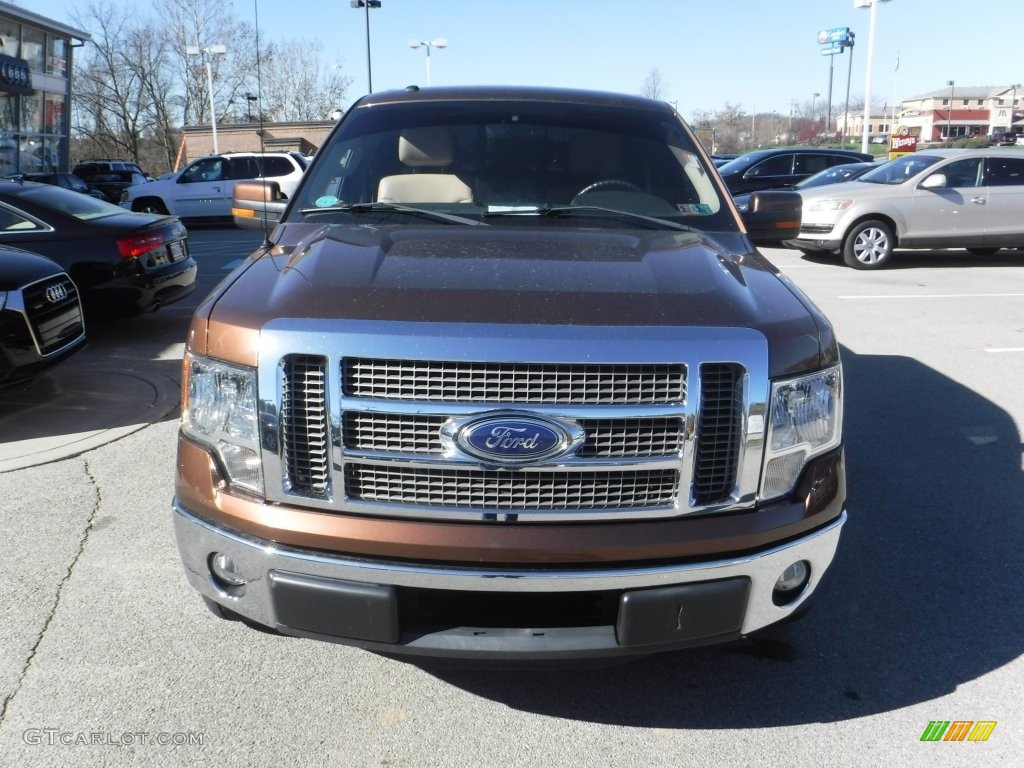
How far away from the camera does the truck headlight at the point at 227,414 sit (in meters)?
2.28

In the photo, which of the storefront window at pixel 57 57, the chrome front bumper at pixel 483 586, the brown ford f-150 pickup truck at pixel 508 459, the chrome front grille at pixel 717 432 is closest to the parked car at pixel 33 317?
the brown ford f-150 pickup truck at pixel 508 459

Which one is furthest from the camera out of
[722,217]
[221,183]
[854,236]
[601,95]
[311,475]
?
[221,183]

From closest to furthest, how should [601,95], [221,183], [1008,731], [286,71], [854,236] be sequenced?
1. [1008,731]
2. [601,95]
3. [854,236]
4. [221,183]
5. [286,71]

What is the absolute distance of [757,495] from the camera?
2.31 meters

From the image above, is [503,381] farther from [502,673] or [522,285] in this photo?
[502,673]

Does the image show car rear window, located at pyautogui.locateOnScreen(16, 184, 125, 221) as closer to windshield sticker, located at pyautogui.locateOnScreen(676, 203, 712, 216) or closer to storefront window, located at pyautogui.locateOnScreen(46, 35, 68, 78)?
windshield sticker, located at pyautogui.locateOnScreen(676, 203, 712, 216)

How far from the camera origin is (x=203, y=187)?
21.0 meters

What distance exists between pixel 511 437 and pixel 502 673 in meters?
1.14

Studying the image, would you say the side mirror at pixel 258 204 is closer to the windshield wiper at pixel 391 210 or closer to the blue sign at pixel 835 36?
the windshield wiper at pixel 391 210

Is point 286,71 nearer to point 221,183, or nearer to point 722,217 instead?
point 221,183

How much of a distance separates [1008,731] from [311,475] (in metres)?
2.21

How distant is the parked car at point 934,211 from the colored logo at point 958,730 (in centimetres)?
1062

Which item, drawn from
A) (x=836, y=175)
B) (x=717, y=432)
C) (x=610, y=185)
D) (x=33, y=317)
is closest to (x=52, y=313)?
(x=33, y=317)


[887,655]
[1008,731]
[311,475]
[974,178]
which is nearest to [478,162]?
[311,475]
